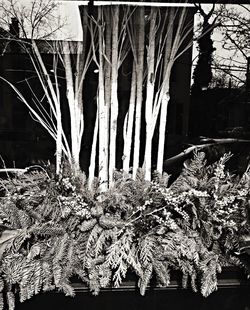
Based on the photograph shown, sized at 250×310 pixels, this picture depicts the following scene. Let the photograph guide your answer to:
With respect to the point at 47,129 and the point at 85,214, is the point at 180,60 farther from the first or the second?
the point at 85,214

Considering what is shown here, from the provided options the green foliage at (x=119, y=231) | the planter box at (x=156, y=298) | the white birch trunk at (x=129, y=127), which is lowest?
the planter box at (x=156, y=298)

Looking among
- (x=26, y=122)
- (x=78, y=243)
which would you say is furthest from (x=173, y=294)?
(x=26, y=122)

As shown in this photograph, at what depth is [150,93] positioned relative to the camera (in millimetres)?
2396

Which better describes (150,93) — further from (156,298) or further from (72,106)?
(156,298)

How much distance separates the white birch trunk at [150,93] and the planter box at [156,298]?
743 mm

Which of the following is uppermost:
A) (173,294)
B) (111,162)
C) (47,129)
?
(47,129)

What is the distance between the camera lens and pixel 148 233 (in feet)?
6.50

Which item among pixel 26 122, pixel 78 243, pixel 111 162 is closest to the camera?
pixel 78 243

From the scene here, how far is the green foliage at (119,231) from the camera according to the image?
1.85 meters

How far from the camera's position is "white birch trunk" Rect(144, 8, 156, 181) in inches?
92.8

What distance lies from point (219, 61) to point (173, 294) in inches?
62.7

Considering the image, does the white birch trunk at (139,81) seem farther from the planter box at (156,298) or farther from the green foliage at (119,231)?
the planter box at (156,298)

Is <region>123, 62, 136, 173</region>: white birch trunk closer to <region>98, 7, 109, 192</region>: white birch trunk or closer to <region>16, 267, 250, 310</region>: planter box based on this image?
<region>98, 7, 109, 192</region>: white birch trunk

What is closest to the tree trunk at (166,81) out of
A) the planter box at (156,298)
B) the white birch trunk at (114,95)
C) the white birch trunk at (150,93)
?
the white birch trunk at (150,93)
